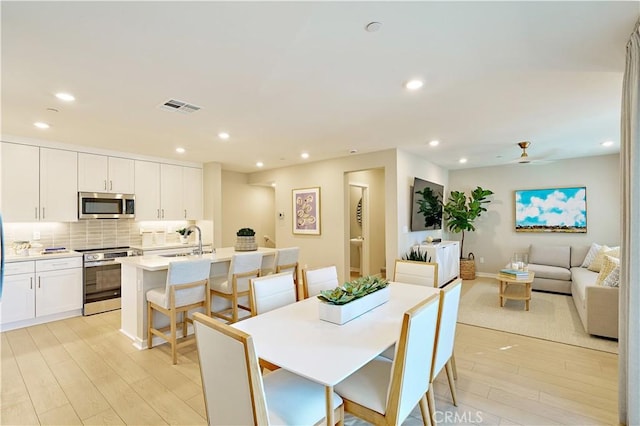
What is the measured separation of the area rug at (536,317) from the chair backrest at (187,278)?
10.8 feet

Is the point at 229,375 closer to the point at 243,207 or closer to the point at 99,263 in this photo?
the point at 99,263

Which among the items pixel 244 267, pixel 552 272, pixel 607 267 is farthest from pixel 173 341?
pixel 552 272

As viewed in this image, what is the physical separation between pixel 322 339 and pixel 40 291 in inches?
172

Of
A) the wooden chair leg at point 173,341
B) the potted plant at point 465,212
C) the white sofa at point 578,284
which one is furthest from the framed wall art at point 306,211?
the white sofa at point 578,284

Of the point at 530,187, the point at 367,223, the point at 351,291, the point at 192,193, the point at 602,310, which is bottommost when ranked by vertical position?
the point at 602,310

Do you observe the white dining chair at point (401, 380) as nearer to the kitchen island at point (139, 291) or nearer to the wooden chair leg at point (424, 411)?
the wooden chair leg at point (424, 411)

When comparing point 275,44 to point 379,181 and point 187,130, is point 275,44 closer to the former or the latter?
point 187,130

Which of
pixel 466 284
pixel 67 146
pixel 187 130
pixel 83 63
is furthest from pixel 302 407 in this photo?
pixel 466 284

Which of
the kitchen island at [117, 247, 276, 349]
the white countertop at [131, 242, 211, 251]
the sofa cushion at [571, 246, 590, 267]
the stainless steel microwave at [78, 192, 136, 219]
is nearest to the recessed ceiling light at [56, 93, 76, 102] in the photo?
the kitchen island at [117, 247, 276, 349]

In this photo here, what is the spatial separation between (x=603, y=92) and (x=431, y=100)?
1505mm

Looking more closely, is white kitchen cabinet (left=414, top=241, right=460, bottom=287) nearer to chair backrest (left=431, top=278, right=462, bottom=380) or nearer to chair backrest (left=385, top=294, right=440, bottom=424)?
chair backrest (left=431, top=278, right=462, bottom=380)

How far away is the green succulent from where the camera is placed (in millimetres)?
1922

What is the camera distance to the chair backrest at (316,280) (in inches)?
103

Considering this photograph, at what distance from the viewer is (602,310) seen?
3.33 meters
